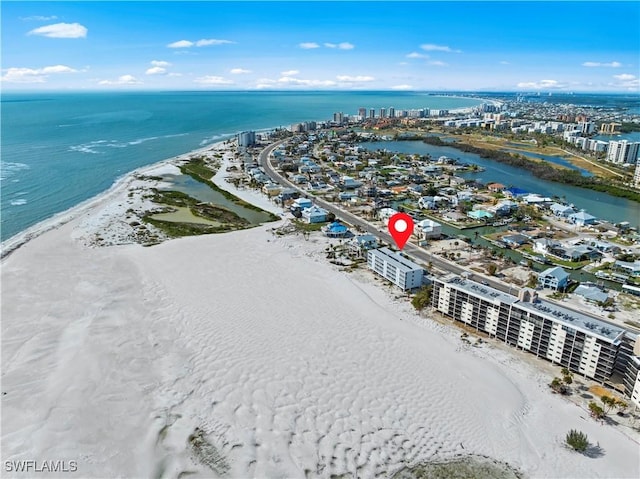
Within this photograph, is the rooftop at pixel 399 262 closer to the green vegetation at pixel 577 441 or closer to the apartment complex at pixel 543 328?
the apartment complex at pixel 543 328

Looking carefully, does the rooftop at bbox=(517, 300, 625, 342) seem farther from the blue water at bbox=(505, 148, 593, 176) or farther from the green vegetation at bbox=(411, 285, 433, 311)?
the blue water at bbox=(505, 148, 593, 176)

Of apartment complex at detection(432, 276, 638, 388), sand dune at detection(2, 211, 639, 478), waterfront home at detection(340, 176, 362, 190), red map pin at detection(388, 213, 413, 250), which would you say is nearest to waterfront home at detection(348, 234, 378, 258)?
red map pin at detection(388, 213, 413, 250)

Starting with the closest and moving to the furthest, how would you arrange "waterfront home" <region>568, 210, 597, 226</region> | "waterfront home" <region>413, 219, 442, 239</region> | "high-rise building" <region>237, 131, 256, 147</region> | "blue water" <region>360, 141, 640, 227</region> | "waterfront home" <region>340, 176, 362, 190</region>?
"waterfront home" <region>413, 219, 442, 239</region>
"waterfront home" <region>568, 210, 597, 226</region>
"blue water" <region>360, 141, 640, 227</region>
"waterfront home" <region>340, 176, 362, 190</region>
"high-rise building" <region>237, 131, 256, 147</region>

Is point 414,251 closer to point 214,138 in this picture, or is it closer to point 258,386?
point 258,386

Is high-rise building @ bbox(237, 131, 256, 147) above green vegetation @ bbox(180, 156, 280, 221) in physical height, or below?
above

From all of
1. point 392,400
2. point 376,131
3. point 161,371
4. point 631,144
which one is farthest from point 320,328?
point 376,131

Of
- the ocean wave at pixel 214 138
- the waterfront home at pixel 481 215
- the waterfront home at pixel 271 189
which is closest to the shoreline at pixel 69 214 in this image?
the waterfront home at pixel 271 189

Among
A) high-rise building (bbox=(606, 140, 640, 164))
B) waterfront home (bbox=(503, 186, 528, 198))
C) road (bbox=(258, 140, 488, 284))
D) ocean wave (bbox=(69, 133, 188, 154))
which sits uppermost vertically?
ocean wave (bbox=(69, 133, 188, 154))
